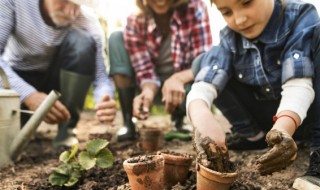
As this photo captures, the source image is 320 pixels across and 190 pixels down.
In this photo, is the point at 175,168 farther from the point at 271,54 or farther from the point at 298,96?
the point at 271,54

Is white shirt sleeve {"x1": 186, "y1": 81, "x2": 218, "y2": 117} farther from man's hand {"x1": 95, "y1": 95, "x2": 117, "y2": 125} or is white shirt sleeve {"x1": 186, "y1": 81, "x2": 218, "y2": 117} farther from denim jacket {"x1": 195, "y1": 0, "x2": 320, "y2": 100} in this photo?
man's hand {"x1": 95, "y1": 95, "x2": 117, "y2": 125}

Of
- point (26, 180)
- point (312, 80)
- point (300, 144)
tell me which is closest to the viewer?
point (312, 80)

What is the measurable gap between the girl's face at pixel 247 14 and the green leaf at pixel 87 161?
1036 millimetres

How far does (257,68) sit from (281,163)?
77 cm

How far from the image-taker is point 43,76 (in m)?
3.17

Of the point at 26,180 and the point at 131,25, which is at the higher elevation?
the point at 131,25

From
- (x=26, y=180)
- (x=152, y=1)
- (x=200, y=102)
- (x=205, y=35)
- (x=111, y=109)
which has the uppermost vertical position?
(x=152, y=1)

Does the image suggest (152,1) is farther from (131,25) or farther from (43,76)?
(43,76)

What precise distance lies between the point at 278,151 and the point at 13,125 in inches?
64.4

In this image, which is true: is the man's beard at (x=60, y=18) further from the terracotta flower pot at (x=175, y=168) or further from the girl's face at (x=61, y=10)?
the terracotta flower pot at (x=175, y=168)

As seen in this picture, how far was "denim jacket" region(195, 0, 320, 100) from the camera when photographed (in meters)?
1.79

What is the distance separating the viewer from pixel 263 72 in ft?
6.57

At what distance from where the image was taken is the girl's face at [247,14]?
179 centimetres

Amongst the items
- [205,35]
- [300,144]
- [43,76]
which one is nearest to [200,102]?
[300,144]
